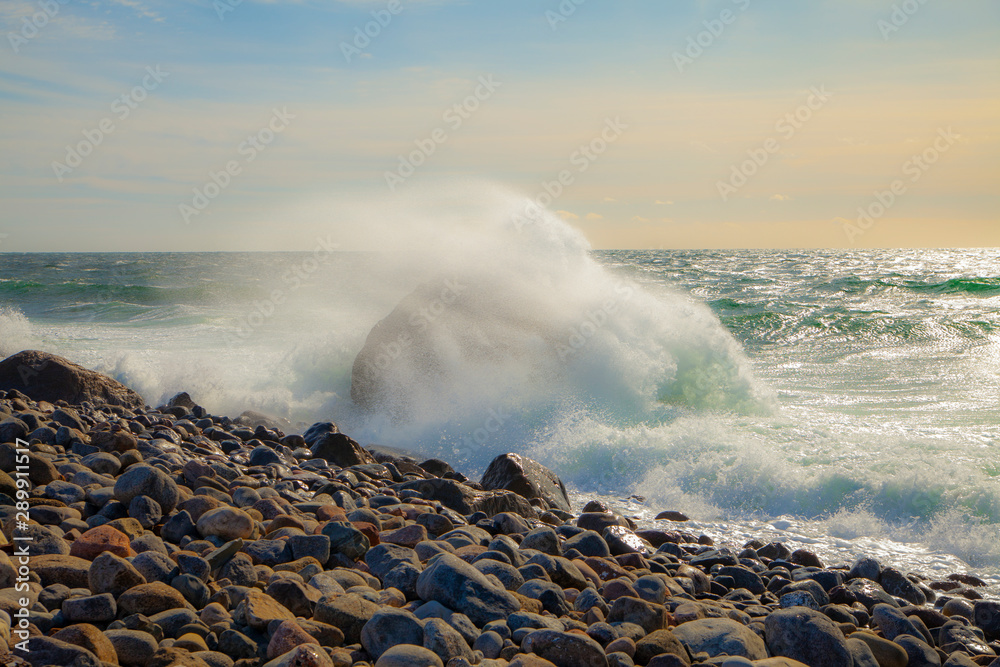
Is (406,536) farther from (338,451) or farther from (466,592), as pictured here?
(338,451)

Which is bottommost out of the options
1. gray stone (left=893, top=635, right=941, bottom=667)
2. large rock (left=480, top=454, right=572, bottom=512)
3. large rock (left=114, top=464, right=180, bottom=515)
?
gray stone (left=893, top=635, right=941, bottom=667)

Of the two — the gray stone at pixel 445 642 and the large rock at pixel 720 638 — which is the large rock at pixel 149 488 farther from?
the large rock at pixel 720 638

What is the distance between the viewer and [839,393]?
10.7 m

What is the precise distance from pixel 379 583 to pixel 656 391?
6849mm

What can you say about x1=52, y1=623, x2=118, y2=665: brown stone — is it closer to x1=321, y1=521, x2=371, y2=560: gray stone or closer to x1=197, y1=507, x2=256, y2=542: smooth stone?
x1=197, y1=507, x2=256, y2=542: smooth stone

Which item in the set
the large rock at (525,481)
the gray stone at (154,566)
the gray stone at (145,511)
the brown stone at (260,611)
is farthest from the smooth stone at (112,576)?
the large rock at (525,481)

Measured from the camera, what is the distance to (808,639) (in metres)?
3.05

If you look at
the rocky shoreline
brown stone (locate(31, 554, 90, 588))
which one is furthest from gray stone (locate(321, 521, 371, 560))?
brown stone (locate(31, 554, 90, 588))

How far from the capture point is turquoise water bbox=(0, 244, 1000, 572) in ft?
21.3

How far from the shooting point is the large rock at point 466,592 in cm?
290

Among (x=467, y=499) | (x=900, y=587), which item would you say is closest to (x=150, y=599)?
(x=467, y=499)

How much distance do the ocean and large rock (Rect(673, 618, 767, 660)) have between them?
293cm

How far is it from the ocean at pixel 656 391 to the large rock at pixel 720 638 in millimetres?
2926

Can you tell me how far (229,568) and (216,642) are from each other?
0.58 m
